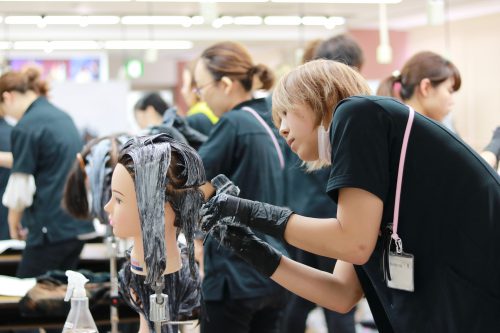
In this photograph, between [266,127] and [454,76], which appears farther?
[454,76]

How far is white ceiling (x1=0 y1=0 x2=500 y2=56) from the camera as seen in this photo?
35.0 ft

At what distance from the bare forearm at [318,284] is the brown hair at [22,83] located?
103 inches

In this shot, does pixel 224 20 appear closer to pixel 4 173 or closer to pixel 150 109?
pixel 150 109

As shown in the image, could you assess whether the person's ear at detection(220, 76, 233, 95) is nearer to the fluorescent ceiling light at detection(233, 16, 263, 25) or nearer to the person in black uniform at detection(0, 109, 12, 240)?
the person in black uniform at detection(0, 109, 12, 240)

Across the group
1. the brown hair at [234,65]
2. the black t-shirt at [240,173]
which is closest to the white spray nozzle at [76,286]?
the black t-shirt at [240,173]

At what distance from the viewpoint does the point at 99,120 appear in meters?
9.77

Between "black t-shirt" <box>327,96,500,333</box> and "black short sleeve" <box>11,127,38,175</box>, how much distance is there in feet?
8.53

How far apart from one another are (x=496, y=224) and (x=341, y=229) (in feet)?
1.07

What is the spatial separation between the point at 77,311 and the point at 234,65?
1.21 m

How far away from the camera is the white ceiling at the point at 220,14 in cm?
1066

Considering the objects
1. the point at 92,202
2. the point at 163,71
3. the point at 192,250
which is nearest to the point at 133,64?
the point at 163,71

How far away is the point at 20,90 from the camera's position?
4.11 m

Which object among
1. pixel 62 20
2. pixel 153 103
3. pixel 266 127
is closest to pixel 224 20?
pixel 62 20

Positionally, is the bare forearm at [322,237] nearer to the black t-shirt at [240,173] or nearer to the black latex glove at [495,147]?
the black t-shirt at [240,173]
